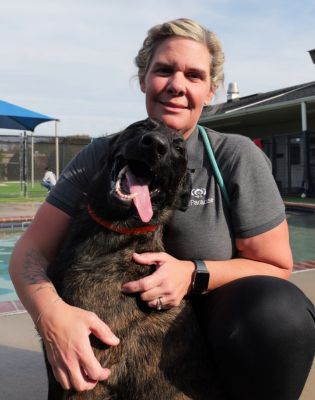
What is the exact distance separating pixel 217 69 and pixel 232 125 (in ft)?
57.8

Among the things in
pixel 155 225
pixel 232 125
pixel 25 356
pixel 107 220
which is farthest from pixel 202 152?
pixel 232 125

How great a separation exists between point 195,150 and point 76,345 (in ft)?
3.45

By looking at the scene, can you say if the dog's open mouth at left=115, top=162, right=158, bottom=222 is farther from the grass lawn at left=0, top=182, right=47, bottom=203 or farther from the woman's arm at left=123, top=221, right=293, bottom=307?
the grass lawn at left=0, top=182, right=47, bottom=203

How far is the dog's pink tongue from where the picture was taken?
1.82 metres

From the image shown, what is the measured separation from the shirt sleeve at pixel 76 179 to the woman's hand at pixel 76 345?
540 mm

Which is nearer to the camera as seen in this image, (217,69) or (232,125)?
(217,69)

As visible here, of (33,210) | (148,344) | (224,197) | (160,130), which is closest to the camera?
(148,344)

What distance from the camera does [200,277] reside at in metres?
2.00

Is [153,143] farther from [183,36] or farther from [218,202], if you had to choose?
[183,36]

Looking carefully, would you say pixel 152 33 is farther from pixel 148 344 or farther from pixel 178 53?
pixel 148 344

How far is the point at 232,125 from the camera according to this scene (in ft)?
64.5

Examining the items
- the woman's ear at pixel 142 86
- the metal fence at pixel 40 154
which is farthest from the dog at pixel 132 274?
the metal fence at pixel 40 154

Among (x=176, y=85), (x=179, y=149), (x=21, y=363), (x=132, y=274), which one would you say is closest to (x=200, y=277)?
(x=132, y=274)

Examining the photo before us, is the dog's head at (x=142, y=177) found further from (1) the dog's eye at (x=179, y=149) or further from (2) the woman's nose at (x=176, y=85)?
(2) the woman's nose at (x=176, y=85)
